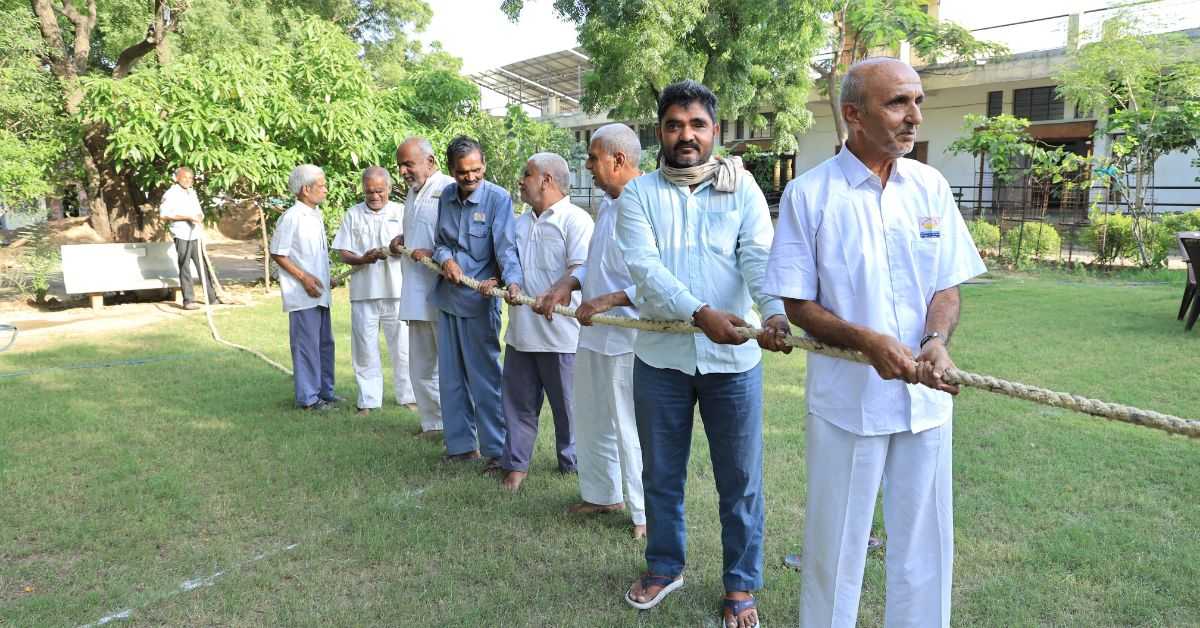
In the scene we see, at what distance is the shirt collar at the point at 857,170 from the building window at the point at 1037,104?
836 inches

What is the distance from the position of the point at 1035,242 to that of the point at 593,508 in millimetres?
13588

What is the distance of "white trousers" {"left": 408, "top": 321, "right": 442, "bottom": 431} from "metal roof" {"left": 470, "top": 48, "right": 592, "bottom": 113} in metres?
24.6

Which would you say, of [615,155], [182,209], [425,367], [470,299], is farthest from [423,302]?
[182,209]

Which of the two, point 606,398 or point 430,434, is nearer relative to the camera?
point 606,398

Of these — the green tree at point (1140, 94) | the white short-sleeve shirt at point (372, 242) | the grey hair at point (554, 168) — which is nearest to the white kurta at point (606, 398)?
the grey hair at point (554, 168)

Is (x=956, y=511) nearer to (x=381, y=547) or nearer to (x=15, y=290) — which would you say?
(x=381, y=547)

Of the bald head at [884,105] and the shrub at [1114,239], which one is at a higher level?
the bald head at [884,105]

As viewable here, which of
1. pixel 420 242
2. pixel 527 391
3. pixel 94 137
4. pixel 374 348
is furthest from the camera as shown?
pixel 94 137

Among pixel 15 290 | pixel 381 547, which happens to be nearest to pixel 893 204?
pixel 381 547

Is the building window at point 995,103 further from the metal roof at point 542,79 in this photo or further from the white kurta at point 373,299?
the white kurta at point 373,299

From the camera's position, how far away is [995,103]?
22125 mm

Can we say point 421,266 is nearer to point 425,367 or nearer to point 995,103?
point 425,367

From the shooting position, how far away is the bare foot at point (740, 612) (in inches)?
123

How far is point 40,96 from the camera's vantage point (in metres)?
11.3
